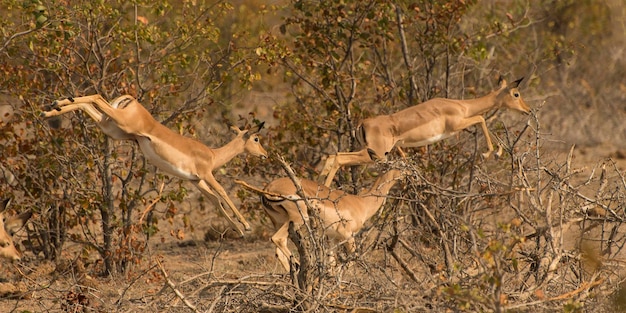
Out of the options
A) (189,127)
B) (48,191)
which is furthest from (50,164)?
(189,127)

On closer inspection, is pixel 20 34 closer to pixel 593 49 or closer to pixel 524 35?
pixel 524 35

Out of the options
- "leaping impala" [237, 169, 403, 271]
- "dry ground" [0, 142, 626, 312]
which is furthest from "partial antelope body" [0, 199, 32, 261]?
"leaping impala" [237, 169, 403, 271]

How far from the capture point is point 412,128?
25.2 ft

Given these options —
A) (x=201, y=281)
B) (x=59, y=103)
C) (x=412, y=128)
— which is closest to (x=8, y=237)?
(x=59, y=103)

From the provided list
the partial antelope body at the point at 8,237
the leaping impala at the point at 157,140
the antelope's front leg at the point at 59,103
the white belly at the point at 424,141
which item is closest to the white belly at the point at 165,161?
the leaping impala at the point at 157,140

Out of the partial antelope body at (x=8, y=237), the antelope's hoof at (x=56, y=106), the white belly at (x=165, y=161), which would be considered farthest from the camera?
the partial antelope body at (x=8, y=237)

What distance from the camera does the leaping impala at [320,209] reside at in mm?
7285

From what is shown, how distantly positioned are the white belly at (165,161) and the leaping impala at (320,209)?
1.86 ft

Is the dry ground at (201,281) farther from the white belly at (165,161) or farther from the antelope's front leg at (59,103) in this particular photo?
the antelope's front leg at (59,103)

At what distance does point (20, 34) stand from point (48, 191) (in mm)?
1758

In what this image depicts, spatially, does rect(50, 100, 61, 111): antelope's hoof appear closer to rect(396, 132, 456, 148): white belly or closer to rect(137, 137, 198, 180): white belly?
rect(137, 137, 198, 180): white belly

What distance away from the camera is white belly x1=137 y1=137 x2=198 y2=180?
6.79 meters

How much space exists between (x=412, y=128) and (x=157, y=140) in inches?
74.8

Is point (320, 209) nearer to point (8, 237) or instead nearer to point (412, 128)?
point (412, 128)
